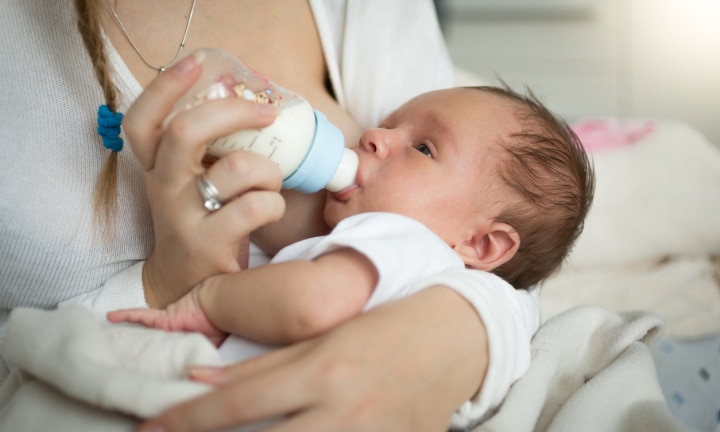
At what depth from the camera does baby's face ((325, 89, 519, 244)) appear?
1013 mm

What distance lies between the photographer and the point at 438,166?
3.43ft

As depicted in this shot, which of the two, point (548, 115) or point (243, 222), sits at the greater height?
point (243, 222)

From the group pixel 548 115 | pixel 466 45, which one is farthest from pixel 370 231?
pixel 466 45

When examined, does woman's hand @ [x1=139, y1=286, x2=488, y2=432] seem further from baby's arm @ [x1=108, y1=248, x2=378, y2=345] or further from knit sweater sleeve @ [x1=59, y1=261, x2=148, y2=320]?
knit sweater sleeve @ [x1=59, y1=261, x2=148, y2=320]

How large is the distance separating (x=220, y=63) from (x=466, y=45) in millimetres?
2897

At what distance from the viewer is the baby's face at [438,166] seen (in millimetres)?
1013

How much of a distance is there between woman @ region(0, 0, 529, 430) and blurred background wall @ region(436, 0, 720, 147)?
1993mm

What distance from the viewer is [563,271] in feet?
5.42

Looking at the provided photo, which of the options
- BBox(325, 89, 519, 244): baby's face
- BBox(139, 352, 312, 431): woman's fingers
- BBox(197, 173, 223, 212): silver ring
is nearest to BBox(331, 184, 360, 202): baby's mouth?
BBox(325, 89, 519, 244): baby's face

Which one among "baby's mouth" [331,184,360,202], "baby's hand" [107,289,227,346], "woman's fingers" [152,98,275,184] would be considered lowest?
"baby's hand" [107,289,227,346]

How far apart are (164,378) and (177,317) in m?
0.12

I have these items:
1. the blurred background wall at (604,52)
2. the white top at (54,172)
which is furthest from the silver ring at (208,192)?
the blurred background wall at (604,52)

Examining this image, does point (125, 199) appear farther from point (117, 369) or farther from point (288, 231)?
point (117, 369)

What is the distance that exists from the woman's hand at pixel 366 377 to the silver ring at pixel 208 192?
0.20m
